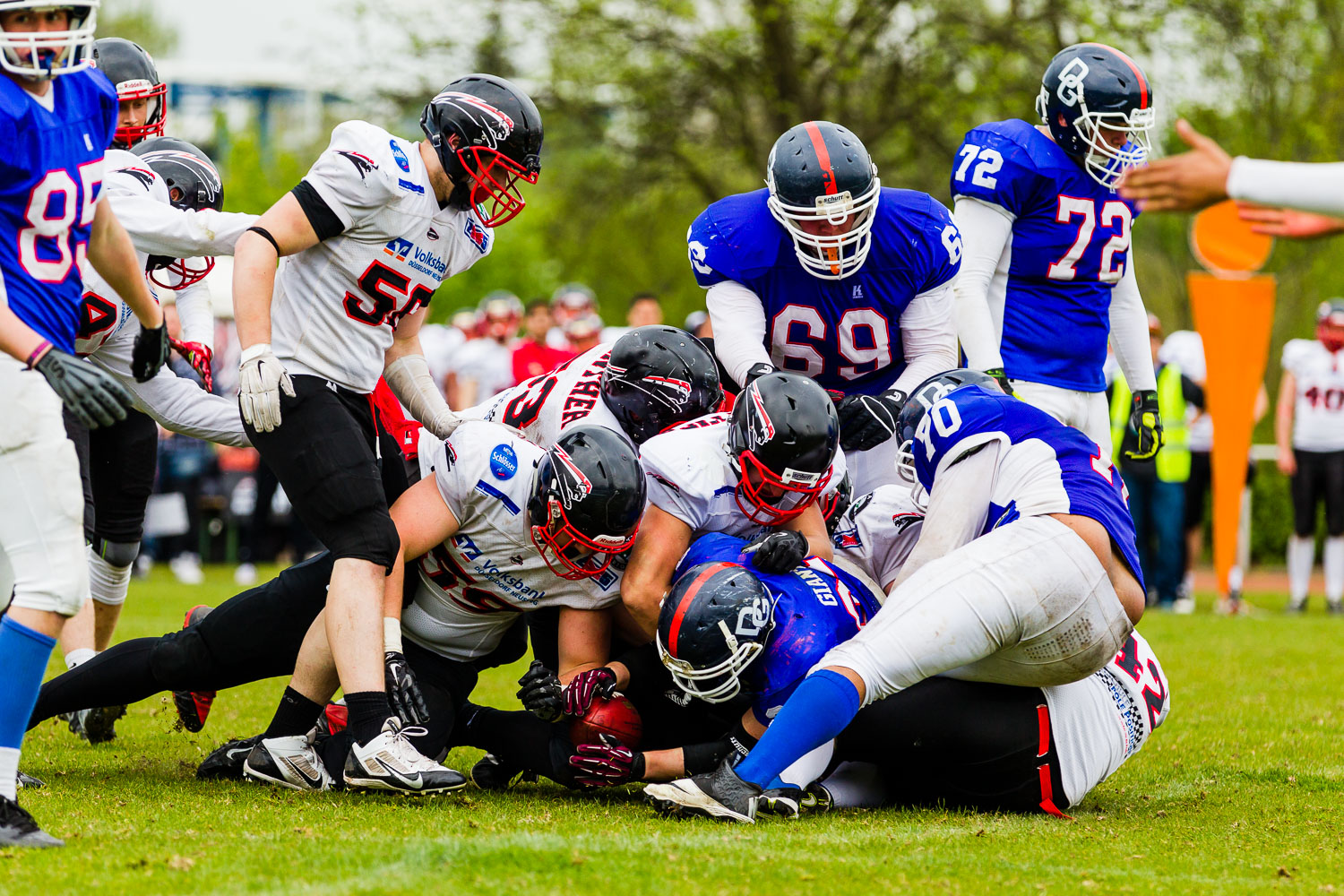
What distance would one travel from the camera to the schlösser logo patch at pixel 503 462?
414cm

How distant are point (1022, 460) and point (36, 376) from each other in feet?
8.24

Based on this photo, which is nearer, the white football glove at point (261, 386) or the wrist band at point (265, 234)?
the white football glove at point (261, 386)

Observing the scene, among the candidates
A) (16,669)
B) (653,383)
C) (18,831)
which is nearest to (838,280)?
(653,383)

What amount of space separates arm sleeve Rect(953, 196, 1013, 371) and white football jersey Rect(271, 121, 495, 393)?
2054mm

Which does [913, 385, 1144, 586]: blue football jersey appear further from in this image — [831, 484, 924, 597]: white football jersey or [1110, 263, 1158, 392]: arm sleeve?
[1110, 263, 1158, 392]: arm sleeve

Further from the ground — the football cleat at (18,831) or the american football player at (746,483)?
the american football player at (746,483)

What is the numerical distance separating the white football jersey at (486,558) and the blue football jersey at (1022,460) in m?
1.02

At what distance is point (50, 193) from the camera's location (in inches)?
133

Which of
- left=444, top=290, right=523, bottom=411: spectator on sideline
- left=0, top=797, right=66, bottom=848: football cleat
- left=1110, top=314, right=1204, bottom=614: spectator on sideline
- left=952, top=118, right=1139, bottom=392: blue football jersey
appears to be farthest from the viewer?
left=444, top=290, right=523, bottom=411: spectator on sideline

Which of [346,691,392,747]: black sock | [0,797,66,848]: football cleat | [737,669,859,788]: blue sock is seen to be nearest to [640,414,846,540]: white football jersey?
[737,669,859,788]: blue sock

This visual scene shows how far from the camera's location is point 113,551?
5258 mm

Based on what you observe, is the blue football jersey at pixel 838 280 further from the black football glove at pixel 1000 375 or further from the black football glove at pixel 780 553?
the black football glove at pixel 780 553

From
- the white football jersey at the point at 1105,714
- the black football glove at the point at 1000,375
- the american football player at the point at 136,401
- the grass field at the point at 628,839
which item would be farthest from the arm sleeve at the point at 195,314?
the white football jersey at the point at 1105,714

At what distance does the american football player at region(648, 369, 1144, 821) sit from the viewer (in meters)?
3.65
